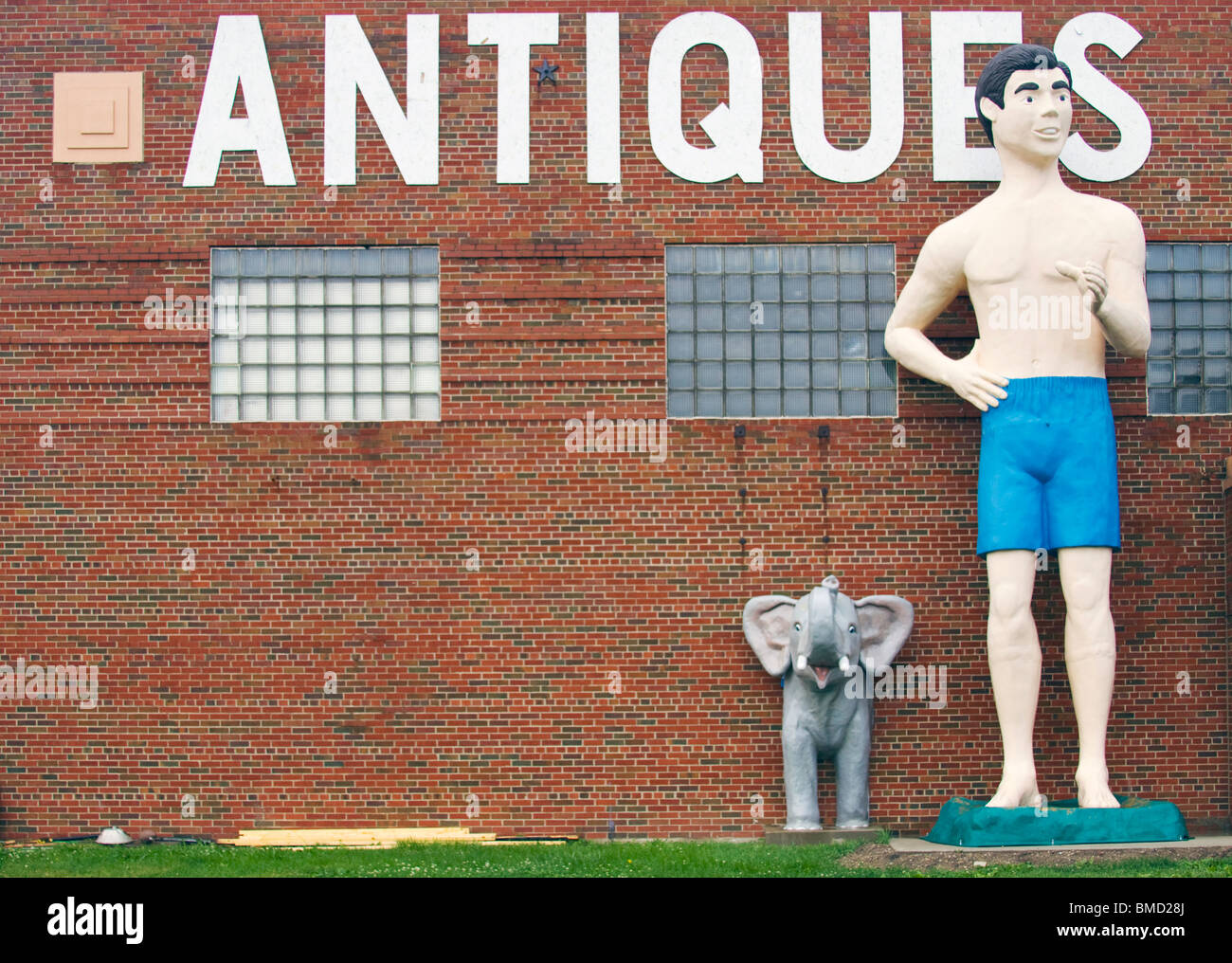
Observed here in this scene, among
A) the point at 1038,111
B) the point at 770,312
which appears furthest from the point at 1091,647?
the point at 1038,111

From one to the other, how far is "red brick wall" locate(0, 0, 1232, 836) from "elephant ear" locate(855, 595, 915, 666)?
0.41 meters

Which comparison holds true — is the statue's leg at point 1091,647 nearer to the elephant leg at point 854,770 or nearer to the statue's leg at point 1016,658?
the statue's leg at point 1016,658

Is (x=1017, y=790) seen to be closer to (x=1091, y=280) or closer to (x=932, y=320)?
(x=932, y=320)

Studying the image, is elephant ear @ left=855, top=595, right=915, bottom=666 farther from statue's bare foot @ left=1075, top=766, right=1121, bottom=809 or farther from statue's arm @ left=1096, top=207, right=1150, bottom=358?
statue's arm @ left=1096, top=207, right=1150, bottom=358

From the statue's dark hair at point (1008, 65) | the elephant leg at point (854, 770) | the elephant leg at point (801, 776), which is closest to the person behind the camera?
the statue's dark hair at point (1008, 65)

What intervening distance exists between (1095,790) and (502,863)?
16.8 feet

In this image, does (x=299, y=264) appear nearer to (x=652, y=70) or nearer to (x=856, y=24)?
(x=652, y=70)

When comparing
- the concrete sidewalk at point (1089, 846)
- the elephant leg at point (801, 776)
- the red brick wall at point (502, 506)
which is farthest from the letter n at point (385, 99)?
the concrete sidewalk at point (1089, 846)

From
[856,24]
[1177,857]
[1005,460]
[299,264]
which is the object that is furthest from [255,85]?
[1177,857]

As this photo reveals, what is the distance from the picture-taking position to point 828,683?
55.0 ft

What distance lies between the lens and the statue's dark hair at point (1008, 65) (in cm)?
1658

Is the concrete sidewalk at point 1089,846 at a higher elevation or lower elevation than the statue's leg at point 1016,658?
lower

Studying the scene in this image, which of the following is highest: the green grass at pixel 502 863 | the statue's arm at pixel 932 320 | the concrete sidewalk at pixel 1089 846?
the statue's arm at pixel 932 320

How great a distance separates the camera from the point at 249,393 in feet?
58.3
